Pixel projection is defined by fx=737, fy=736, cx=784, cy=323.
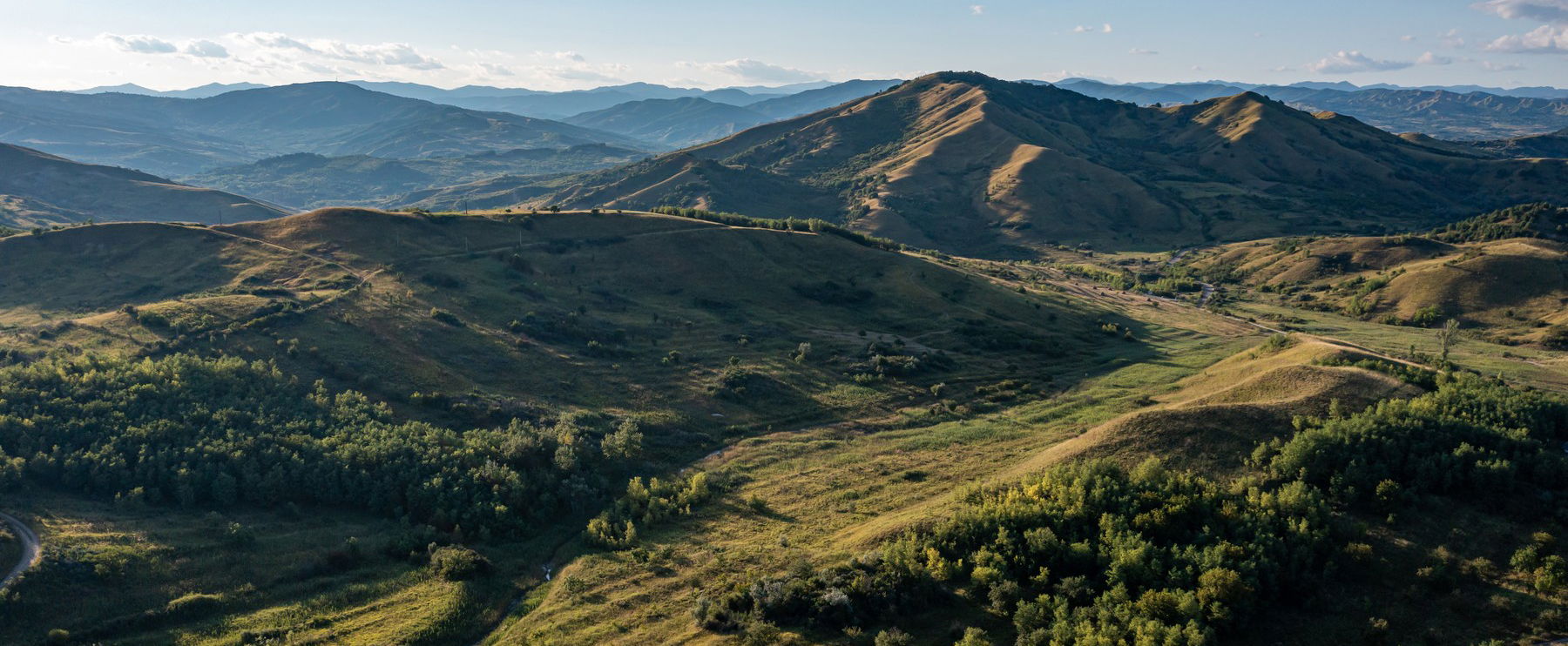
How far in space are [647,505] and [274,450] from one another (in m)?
26.2

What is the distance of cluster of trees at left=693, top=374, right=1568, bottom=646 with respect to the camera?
28.2 meters

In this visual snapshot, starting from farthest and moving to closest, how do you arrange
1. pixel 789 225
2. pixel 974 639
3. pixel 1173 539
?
pixel 789 225
pixel 1173 539
pixel 974 639

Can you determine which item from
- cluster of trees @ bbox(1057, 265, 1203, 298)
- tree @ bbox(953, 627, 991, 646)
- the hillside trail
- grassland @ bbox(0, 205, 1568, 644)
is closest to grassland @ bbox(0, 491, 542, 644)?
grassland @ bbox(0, 205, 1568, 644)

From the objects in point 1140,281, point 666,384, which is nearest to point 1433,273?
point 1140,281

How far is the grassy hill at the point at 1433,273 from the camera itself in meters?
106

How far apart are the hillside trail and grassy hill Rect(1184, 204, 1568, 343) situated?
143m

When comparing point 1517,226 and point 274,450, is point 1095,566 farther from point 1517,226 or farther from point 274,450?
point 1517,226

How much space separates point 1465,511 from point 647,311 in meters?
77.7

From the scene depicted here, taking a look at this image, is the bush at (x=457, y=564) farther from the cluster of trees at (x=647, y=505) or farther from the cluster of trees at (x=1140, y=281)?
the cluster of trees at (x=1140, y=281)

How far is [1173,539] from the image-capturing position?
3238 centimetres

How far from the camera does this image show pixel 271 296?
82.2 metres

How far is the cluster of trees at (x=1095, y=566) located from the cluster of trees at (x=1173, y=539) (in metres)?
0.07

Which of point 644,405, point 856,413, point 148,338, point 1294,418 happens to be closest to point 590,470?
point 644,405

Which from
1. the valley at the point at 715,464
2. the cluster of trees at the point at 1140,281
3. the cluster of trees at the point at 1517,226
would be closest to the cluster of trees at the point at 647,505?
the valley at the point at 715,464
